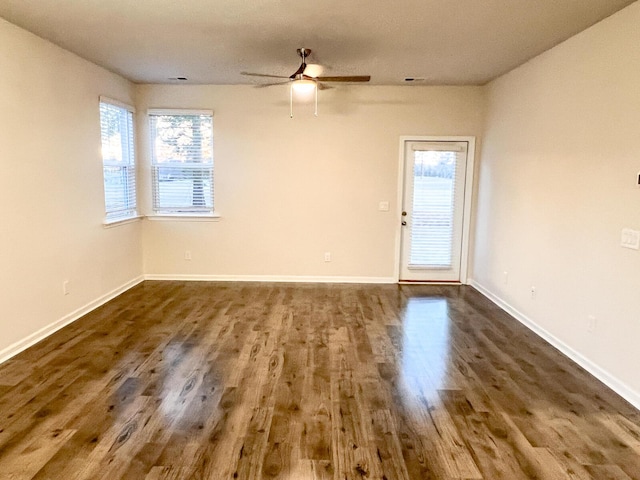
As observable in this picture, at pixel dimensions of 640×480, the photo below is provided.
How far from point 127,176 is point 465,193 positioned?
4.49 meters

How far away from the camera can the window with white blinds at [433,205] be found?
5.84 metres

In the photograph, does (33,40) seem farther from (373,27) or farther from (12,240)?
(373,27)

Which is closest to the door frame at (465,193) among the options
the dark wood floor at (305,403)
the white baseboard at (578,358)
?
the white baseboard at (578,358)

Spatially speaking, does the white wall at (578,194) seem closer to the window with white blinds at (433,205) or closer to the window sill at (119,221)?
the window with white blinds at (433,205)

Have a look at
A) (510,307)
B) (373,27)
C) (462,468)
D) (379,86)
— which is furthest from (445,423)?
(379,86)

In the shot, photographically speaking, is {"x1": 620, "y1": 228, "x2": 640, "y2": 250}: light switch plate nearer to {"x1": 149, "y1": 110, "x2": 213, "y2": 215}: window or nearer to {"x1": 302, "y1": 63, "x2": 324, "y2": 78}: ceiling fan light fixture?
{"x1": 302, "y1": 63, "x2": 324, "y2": 78}: ceiling fan light fixture

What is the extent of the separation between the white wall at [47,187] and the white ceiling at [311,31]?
0.24 meters

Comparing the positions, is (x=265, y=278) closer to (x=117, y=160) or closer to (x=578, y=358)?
(x=117, y=160)

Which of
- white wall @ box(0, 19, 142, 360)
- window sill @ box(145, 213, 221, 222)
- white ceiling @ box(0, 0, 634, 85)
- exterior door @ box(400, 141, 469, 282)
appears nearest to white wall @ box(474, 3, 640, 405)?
white ceiling @ box(0, 0, 634, 85)

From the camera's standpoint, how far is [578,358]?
3510 mm

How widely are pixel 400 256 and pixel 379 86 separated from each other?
2306 mm

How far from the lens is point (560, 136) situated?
382 centimetres

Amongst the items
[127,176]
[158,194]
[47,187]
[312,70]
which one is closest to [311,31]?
[312,70]

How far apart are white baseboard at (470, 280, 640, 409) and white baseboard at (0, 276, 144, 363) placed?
4.55 metres
